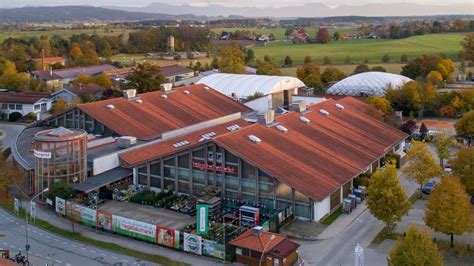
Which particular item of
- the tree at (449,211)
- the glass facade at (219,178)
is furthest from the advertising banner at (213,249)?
the tree at (449,211)

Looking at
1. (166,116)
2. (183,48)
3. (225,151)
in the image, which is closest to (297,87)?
(166,116)

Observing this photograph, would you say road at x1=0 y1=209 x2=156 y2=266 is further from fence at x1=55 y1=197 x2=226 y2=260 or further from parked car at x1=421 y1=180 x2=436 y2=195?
parked car at x1=421 y1=180 x2=436 y2=195

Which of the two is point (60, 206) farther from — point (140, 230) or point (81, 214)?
point (140, 230)

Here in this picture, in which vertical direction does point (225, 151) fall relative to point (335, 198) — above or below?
above

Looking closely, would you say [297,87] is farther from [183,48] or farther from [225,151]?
[183,48]

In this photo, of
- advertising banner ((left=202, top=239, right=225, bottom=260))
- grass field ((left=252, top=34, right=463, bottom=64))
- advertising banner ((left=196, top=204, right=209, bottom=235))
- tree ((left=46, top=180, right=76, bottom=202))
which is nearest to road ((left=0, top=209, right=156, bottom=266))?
tree ((left=46, top=180, right=76, bottom=202))

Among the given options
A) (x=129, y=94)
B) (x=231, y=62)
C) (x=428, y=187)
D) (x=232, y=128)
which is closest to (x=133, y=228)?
(x=232, y=128)
